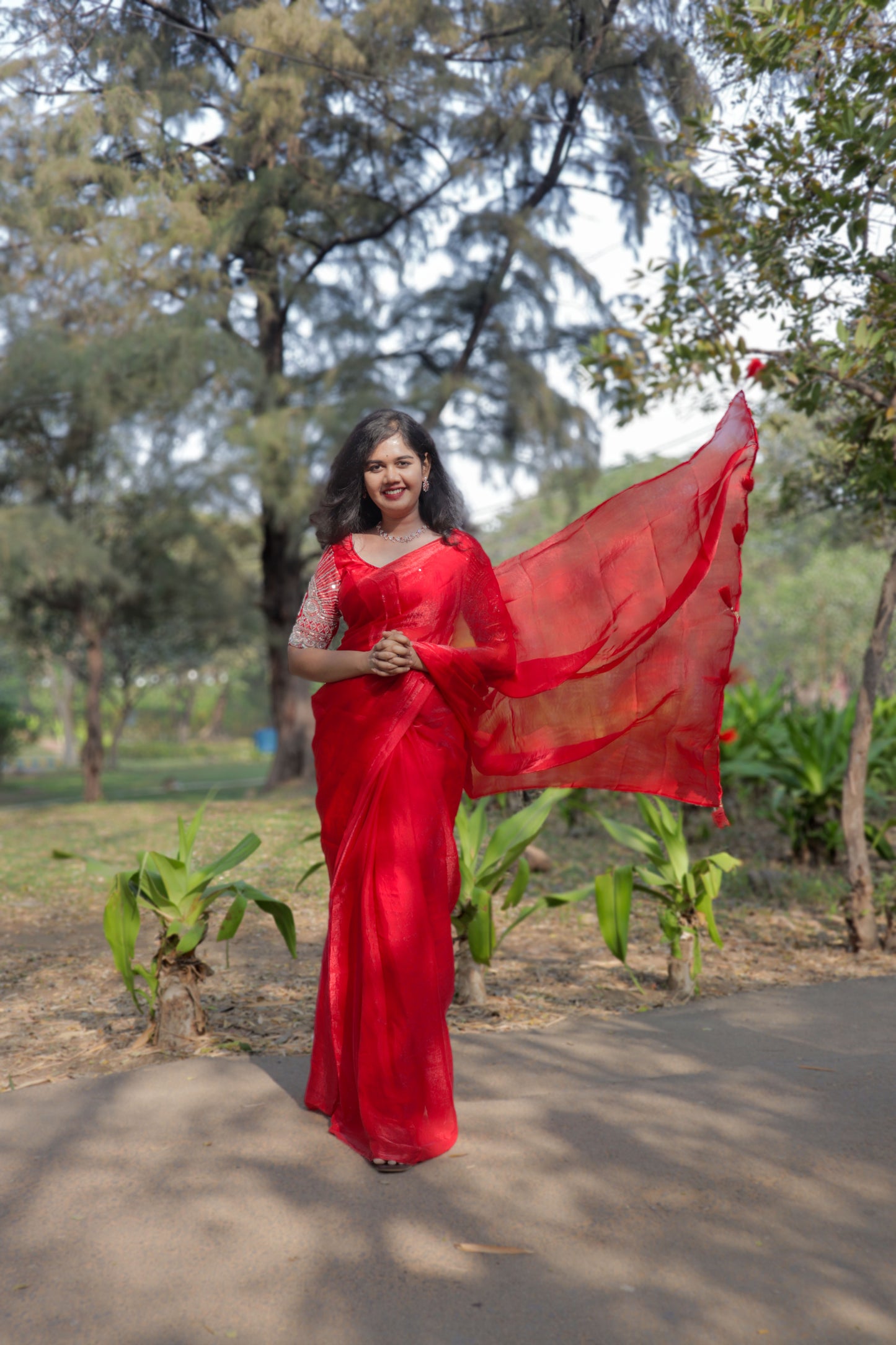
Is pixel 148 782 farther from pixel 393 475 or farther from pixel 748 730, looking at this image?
pixel 393 475

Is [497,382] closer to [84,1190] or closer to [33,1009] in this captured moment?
[33,1009]

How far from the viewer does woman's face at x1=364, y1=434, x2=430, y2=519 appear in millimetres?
2854

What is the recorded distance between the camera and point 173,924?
3.23m

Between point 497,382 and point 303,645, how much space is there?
34.6 ft

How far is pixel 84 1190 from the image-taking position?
7.61 feet

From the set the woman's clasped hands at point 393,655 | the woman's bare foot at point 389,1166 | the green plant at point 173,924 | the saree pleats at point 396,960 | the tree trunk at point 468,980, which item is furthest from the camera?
the tree trunk at point 468,980

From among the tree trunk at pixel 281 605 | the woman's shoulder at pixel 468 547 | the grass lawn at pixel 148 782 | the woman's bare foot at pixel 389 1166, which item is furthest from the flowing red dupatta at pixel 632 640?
the tree trunk at pixel 281 605

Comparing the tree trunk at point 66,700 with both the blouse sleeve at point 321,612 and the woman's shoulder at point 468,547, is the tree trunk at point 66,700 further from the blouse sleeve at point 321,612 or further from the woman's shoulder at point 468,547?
the woman's shoulder at point 468,547

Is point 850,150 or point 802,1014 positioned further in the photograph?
point 850,150

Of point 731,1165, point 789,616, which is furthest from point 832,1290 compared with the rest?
point 789,616

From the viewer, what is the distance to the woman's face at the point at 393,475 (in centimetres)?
285

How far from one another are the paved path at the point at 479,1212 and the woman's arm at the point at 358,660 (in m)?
1.16

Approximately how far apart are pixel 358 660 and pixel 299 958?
242 centimetres

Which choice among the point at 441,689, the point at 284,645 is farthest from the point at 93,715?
the point at 441,689
